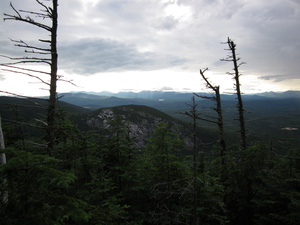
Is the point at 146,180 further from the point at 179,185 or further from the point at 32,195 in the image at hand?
the point at 32,195

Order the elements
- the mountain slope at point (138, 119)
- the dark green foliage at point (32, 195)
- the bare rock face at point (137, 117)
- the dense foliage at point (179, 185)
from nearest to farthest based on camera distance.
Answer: the dark green foliage at point (32, 195), the dense foliage at point (179, 185), the mountain slope at point (138, 119), the bare rock face at point (137, 117)

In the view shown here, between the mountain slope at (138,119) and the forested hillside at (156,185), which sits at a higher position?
the forested hillside at (156,185)

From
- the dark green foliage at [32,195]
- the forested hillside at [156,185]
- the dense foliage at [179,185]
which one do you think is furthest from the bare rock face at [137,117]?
the dark green foliage at [32,195]

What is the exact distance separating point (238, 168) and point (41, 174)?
11395 millimetres

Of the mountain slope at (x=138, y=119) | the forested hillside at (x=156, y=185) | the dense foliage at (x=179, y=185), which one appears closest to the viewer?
the forested hillside at (x=156, y=185)

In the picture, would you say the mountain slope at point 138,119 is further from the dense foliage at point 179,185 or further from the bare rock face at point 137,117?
the dense foliage at point 179,185

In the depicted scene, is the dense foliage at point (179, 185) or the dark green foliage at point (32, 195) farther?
the dense foliage at point (179, 185)

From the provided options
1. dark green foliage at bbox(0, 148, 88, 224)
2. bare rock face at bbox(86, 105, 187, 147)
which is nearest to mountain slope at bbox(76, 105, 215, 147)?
bare rock face at bbox(86, 105, 187, 147)

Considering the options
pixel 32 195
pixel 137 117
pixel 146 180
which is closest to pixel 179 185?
pixel 146 180

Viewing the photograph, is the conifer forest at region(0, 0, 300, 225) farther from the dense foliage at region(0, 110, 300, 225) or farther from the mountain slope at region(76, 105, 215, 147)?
the mountain slope at region(76, 105, 215, 147)

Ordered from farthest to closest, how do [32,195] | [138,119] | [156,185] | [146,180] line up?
[138,119], [146,180], [156,185], [32,195]

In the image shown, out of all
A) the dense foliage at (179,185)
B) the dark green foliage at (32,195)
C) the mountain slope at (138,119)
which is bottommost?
the mountain slope at (138,119)

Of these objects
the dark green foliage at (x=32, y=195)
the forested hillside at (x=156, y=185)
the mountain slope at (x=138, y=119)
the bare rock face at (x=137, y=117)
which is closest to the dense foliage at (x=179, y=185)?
the forested hillside at (x=156, y=185)

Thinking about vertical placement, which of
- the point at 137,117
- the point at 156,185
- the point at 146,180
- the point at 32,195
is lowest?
the point at 137,117
